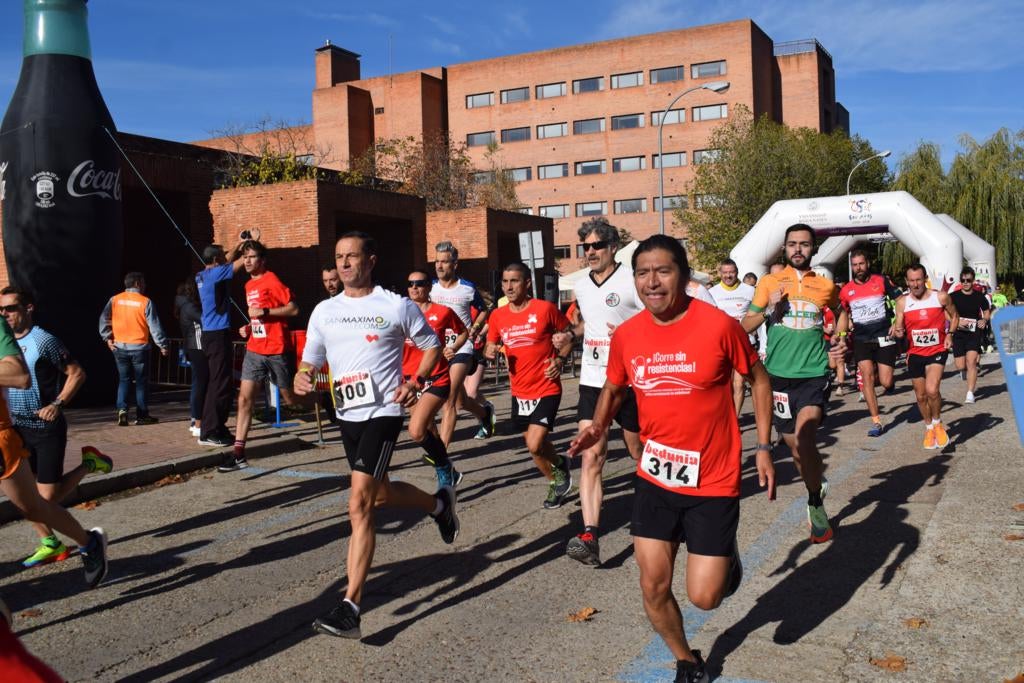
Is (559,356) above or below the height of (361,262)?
below

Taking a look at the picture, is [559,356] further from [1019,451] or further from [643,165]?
[643,165]

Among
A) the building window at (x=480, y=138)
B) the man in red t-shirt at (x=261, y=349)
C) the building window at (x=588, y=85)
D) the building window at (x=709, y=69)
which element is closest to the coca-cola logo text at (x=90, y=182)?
the man in red t-shirt at (x=261, y=349)

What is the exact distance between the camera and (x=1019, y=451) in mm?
9430

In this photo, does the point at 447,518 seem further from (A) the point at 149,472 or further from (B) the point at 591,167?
(B) the point at 591,167

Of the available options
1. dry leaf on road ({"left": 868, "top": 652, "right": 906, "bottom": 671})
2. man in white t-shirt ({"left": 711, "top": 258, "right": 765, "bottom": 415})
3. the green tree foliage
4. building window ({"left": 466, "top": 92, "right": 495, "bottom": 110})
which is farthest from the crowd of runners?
building window ({"left": 466, "top": 92, "right": 495, "bottom": 110})

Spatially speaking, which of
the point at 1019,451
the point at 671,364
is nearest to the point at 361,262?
the point at 671,364

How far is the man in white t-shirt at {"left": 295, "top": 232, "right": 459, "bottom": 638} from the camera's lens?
479 cm

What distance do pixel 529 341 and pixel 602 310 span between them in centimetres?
122

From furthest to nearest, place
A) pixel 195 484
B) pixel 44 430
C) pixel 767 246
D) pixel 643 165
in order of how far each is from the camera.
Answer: pixel 643 165 < pixel 767 246 < pixel 195 484 < pixel 44 430

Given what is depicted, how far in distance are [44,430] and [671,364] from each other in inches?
156

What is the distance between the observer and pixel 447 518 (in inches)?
233

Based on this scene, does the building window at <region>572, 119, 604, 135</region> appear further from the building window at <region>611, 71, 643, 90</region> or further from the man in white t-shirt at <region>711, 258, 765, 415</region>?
the man in white t-shirt at <region>711, 258, 765, 415</region>

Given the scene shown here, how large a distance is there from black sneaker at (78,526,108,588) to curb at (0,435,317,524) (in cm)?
215

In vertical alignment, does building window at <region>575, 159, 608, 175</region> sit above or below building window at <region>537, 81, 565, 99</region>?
below
